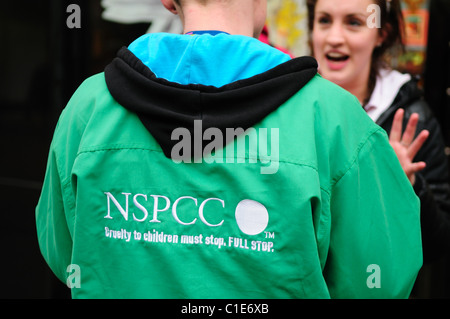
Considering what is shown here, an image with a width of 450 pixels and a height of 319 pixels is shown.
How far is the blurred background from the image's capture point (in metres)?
3.54

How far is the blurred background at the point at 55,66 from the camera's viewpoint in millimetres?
3541

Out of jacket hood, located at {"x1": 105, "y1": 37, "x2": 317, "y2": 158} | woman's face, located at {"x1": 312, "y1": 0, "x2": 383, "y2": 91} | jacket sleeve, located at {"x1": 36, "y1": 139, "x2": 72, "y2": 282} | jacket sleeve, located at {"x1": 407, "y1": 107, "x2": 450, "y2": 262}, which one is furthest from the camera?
woman's face, located at {"x1": 312, "y1": 0, "x2": 383, "y2": 91}

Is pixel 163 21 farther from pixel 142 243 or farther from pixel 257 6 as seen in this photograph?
pixel 142 243

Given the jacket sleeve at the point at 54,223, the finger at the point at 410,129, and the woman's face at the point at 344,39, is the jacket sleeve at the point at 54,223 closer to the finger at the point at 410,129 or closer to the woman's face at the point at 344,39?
the finger at the point at 410,129

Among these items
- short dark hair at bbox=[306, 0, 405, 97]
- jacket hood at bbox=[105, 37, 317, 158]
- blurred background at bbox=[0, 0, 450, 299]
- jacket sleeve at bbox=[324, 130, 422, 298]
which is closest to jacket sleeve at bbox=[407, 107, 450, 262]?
short dark hair at bbox=[306, 0, 405, 97]

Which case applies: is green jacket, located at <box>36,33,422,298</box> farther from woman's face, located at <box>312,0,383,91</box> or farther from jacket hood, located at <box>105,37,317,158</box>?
woman's face, located at <box>312,0,383,91</box>

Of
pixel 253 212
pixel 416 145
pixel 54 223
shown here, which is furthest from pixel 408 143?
pixel 54 223

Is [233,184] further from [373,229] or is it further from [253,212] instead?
[373,229]

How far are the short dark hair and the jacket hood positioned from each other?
138cm

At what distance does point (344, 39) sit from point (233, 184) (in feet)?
4.58

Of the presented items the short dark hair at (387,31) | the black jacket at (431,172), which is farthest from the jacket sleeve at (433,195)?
the short dark hair at (387,31)

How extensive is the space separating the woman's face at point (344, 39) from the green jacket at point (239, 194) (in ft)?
3.92

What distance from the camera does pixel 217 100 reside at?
4.16 feet
